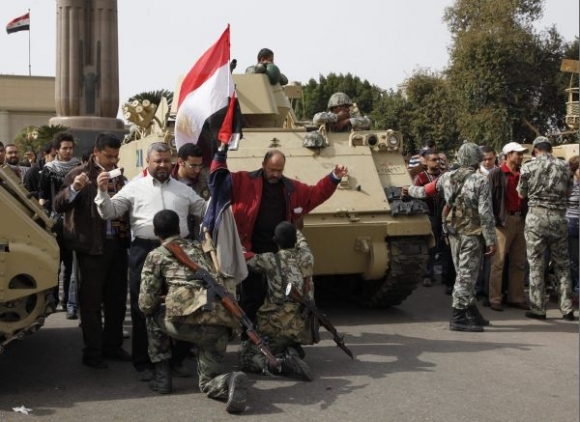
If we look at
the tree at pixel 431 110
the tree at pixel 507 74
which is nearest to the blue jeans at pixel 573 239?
the tree at pixel 507 74

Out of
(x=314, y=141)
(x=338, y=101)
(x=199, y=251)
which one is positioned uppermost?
(x=338, y=101)

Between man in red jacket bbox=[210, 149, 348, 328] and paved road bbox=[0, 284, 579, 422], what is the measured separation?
24.0 inches

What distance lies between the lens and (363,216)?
27.8ft

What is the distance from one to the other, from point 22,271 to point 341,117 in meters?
Result: 4.70

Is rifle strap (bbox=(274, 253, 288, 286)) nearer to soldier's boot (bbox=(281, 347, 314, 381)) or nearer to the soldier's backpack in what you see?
soldier's boot (bbox=(281, 347, 314, 381))

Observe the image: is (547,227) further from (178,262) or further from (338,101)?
(178,262)

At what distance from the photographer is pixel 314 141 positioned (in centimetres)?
893

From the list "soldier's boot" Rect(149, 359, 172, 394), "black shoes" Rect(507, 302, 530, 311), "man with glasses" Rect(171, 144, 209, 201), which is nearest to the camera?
"soldier's boot" Rect(149, 359, 172, 394)

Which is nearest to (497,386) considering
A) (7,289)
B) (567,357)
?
(567,357)

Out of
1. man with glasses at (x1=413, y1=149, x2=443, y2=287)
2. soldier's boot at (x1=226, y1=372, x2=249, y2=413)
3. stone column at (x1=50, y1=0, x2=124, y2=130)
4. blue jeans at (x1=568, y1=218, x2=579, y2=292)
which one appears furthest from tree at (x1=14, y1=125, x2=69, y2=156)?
soldier's boot at (x1=226, y1=372, x2=249, y2=413)

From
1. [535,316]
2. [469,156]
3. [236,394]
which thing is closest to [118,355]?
[236,394]

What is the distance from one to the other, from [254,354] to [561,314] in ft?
13.1

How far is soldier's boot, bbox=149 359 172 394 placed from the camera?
235 inches

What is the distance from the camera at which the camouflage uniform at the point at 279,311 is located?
6473 mm
